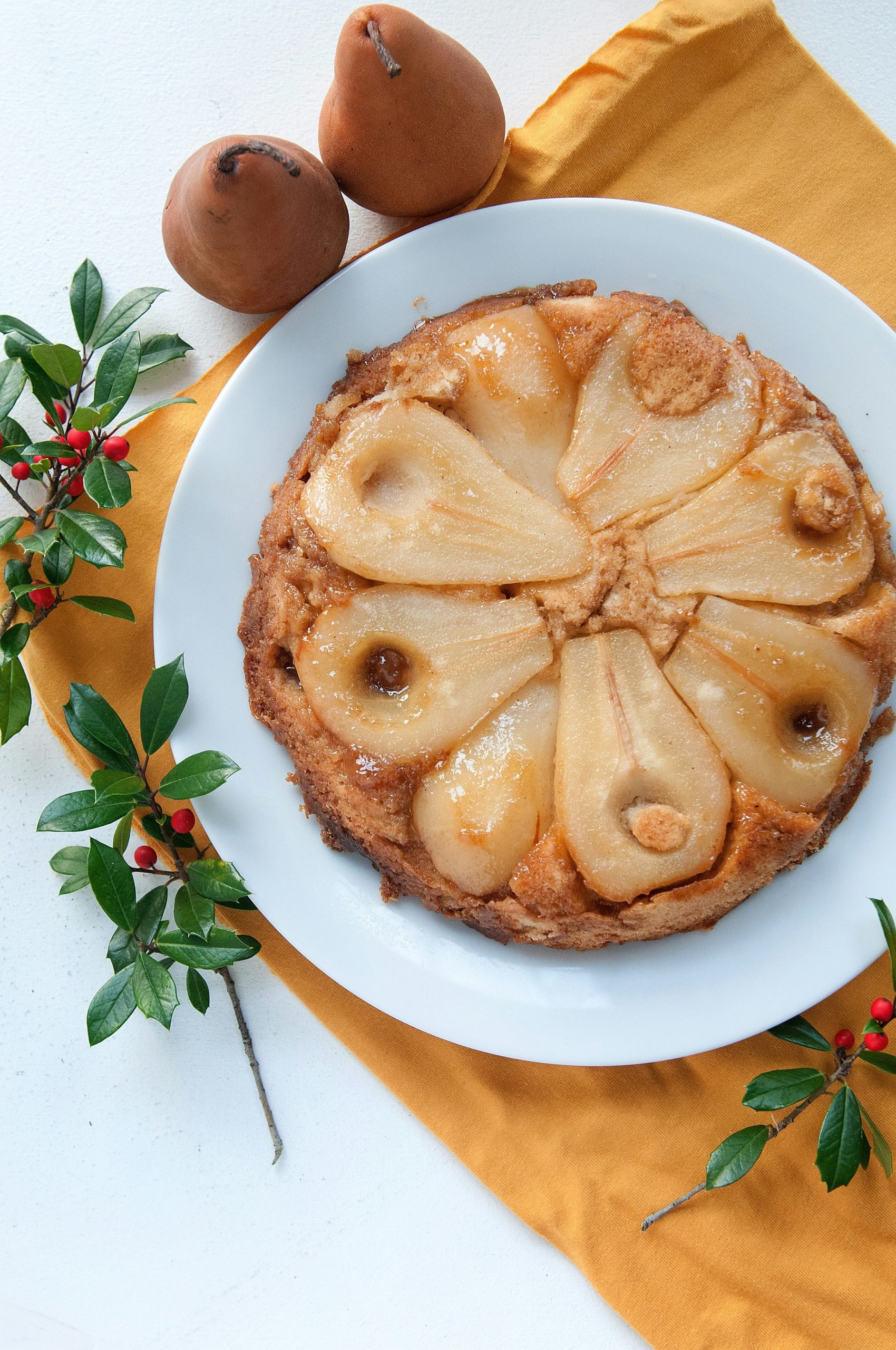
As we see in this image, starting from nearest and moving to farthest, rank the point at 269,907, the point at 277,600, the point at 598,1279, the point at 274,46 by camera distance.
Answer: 1. the point at 277,600
2. the point at 269,907
3. the point at 598,1279
4. the point at 274,46

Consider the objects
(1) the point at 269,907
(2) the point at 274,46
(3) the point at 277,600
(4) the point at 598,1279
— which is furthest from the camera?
(2) the point at 274,46

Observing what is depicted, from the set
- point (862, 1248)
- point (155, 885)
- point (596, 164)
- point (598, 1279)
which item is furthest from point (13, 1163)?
point (596, 164)

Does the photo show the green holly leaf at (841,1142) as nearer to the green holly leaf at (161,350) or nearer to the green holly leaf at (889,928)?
the green holly leaf at (889,928)

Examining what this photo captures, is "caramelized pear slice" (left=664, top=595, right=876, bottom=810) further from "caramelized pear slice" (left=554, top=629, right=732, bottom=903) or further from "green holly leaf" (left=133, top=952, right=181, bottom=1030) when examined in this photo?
"green holly leaf" (left=133, top=952, right=181, bottom=1030)

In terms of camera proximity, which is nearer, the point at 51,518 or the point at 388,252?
the point at 388,252

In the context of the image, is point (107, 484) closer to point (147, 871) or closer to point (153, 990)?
point (147, 871)

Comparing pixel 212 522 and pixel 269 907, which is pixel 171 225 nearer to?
pixel 212 522

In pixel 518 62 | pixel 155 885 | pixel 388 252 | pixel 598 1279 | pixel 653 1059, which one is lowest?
pixel 598 1279
